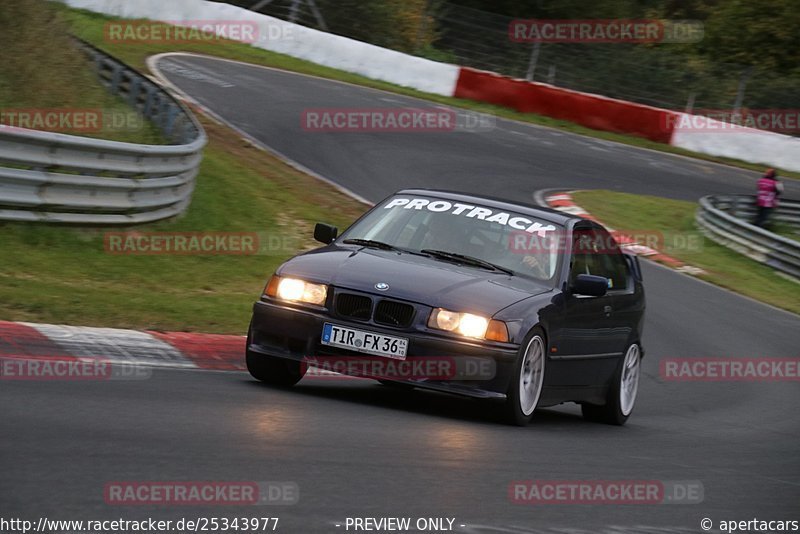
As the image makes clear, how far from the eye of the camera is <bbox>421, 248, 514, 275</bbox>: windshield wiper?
8.27m

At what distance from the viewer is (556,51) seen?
34312 millimetres

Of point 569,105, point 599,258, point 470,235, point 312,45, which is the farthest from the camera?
point 312,45

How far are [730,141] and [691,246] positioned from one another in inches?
385

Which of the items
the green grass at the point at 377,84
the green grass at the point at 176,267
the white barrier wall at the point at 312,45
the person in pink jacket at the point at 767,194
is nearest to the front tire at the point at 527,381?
the green grass at the point at 176,267

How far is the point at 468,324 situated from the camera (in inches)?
295

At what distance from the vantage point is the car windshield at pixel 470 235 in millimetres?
8406

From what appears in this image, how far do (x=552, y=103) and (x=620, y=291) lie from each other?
23482mm

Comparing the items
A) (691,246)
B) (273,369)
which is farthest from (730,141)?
(273,369)

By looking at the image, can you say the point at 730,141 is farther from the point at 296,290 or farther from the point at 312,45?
the point at 296,290

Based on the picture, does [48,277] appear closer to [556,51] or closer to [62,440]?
[62,440]

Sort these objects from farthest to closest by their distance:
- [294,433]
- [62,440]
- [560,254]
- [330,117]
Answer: [330,117] → [560,254] → [294,433] → [62,440]

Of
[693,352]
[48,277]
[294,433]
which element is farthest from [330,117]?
[294,433]

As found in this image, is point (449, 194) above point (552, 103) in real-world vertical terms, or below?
above

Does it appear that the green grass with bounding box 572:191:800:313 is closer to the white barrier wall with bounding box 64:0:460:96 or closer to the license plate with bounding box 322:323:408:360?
the white barrier wall with bounding box 64:0:460:96
